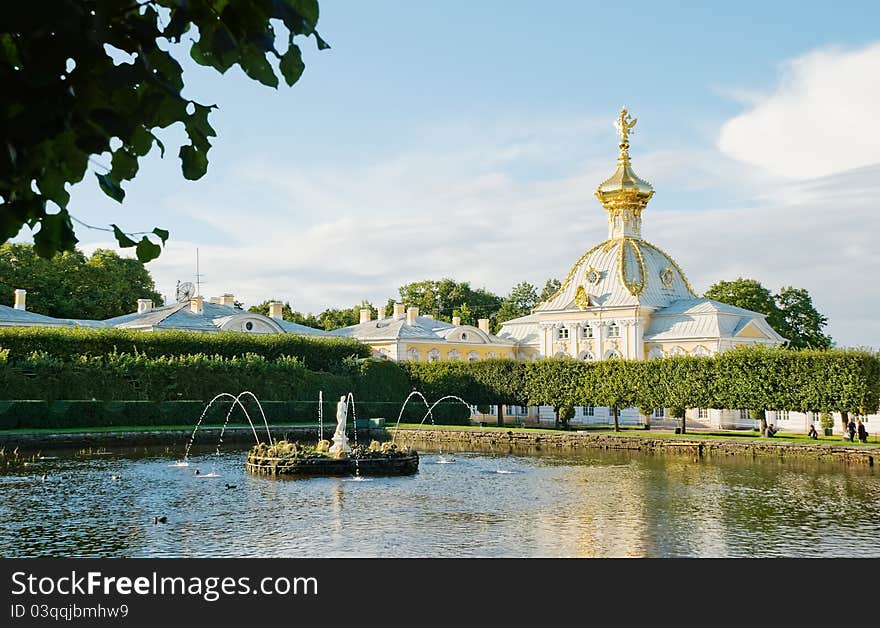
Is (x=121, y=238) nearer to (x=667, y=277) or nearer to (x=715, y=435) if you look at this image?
(x=715, y=435)

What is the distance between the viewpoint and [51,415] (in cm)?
3891

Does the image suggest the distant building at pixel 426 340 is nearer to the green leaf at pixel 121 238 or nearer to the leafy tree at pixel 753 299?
the leafy tree at pixel 753 299

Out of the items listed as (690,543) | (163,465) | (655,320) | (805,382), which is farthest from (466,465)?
Answer: (655,320)

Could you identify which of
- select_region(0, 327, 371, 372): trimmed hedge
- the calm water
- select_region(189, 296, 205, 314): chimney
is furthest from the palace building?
the calm water

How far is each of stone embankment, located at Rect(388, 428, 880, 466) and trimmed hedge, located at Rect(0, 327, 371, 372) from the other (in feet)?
34.8

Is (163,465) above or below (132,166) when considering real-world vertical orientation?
below

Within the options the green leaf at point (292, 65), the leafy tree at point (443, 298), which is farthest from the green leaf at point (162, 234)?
the leafy tree at point (443, 298)

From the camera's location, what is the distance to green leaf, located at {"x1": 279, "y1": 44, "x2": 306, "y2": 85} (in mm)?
3822

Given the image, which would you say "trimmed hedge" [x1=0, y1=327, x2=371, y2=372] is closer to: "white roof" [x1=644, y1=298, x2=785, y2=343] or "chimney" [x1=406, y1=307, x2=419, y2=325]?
"chimney" [x1=406, y1=307, x2=419, y2=325]

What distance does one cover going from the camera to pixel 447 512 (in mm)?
18672

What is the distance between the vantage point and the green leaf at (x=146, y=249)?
390 cm

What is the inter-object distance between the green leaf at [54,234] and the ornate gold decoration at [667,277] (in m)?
58.4

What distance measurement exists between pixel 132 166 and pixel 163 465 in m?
25.1
